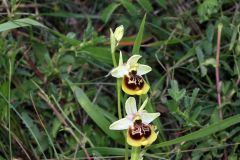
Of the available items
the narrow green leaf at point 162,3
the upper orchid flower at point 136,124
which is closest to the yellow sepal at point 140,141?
the upper orchid flower at point 136,124

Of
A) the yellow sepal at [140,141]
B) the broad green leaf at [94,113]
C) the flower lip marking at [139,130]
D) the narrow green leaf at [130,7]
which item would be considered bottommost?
the yellow sepal at [140,141]

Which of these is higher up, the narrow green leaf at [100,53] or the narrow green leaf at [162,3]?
the narrow green leaf at [162,3]

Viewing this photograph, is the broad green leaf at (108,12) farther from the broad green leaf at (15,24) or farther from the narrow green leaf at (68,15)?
the broad green leaf at (15,24)

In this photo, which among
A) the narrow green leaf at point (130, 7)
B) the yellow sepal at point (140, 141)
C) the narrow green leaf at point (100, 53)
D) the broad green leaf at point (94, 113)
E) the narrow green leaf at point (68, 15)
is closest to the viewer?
the yellow sepal at point (140, 141)

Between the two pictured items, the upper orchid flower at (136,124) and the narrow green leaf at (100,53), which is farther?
the narrow green leaf at (100,53)

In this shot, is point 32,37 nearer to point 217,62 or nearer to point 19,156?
point 19,156

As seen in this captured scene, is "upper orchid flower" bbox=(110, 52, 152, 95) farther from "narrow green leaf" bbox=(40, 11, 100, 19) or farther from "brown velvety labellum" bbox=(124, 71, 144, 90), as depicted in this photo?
"narrow green leaf" bbox=(40, 11, 100, 19)

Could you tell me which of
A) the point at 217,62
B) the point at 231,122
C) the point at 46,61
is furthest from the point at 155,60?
the point at 231,122
